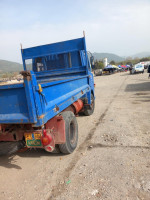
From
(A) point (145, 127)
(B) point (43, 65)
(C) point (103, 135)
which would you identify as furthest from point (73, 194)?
(B) point (43, 65)

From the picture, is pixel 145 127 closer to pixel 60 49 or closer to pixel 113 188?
pixel 113 188

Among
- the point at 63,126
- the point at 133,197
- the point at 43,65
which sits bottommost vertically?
the point at 133,197

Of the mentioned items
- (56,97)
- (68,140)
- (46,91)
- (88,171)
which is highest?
(46,91)

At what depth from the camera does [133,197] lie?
2135 mm

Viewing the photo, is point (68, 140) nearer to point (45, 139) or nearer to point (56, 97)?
point (45, 139)

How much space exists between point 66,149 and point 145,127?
96.4 inches

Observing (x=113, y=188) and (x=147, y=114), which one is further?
(x=147, y=114)

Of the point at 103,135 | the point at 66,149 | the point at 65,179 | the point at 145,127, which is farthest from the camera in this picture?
the point at 145,127

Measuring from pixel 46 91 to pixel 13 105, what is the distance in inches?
22.3

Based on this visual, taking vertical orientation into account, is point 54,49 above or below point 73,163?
above

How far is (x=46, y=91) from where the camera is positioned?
267 centimetres

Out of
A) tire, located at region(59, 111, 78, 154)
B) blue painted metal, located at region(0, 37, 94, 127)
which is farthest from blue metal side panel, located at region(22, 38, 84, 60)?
tire, located at region(59, 111, 78, 154)

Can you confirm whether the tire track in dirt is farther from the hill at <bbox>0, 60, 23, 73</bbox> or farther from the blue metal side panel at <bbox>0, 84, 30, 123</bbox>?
the hill at <bbox>0, 60, 23, 73</bbox>

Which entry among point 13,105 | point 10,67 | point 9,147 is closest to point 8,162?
point 9,147
